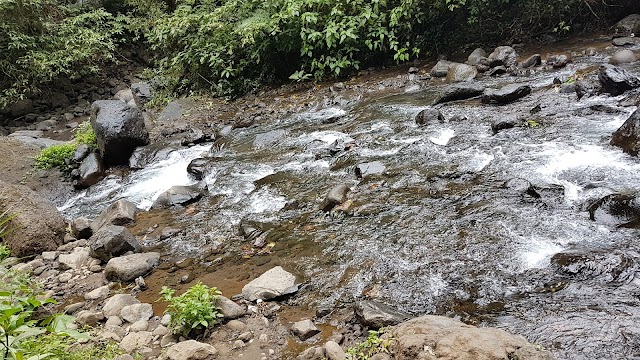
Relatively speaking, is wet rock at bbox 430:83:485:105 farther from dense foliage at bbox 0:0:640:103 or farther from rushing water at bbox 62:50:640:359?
dense foliage at bbox 0:0:640:103

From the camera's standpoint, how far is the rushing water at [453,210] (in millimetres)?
3715

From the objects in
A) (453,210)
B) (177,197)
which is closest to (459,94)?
(453,210)

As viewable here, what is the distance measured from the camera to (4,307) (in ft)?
7.86

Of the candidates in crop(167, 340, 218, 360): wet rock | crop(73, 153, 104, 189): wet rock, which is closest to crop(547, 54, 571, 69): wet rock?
crop(167, 340, 218, 360): wet rock

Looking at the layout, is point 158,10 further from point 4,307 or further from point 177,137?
point 4,307

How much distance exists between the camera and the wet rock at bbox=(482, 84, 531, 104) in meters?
8.38

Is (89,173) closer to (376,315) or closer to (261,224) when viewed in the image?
(261,224)

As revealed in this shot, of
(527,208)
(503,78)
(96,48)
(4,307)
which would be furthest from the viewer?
(96,48)

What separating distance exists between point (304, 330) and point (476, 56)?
9.40 metres

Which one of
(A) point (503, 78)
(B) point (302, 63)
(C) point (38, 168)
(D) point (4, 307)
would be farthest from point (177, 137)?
(D) point (4, 307)

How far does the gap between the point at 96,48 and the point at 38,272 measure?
10.9m

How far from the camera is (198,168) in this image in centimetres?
810

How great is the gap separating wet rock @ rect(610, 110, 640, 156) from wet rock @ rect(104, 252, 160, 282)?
620 centimetres

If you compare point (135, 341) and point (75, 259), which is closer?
point (135, 341)
